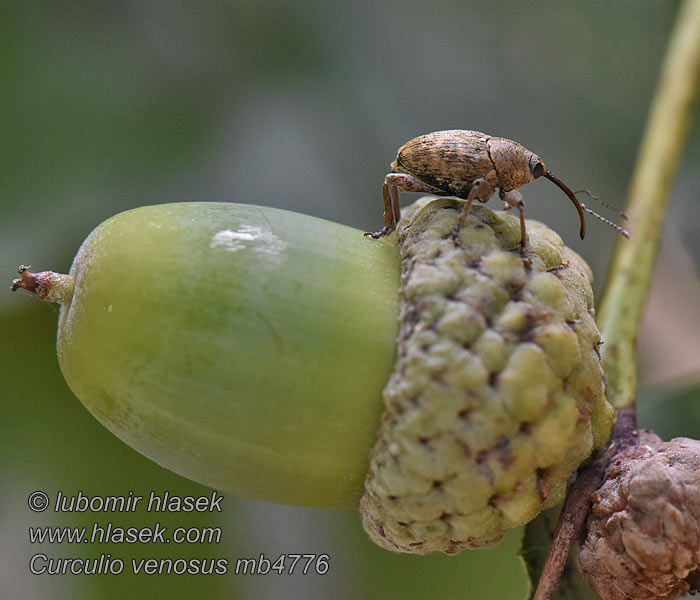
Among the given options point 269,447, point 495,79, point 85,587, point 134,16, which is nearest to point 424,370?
point 269,447

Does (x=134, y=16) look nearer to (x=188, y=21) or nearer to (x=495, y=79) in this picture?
(x=188, y=21)

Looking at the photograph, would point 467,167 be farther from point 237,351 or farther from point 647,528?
point 647,528

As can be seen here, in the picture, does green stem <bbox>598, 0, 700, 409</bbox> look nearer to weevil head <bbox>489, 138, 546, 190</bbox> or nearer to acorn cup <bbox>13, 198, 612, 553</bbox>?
acorn cup <bbox>13, 198, 612, 553</bbox>

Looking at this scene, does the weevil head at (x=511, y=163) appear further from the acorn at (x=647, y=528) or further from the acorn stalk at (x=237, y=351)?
the acorn at (x=647, y=528)

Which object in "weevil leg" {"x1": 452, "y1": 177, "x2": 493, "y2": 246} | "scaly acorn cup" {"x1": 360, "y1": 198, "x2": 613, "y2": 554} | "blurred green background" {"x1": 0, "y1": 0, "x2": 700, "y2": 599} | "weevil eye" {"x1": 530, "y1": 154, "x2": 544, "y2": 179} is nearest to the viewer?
"scaly acorn cup" {"x1": 360, "y1": 198, "x2": 613, "y2": 554}

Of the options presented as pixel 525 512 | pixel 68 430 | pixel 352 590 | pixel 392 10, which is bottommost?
pixel 352 590

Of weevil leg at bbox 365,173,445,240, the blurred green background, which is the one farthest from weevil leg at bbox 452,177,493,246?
the blurred green background

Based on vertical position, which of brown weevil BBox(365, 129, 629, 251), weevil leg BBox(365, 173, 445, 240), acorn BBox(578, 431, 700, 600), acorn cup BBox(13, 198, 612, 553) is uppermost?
brown weevil BBox(365, 129, 629, 251)
